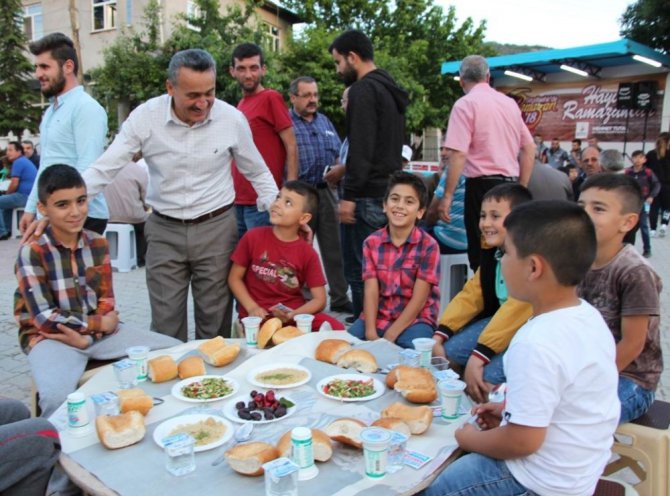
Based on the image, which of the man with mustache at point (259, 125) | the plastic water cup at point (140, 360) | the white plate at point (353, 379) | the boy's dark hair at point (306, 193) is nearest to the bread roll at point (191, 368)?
the plastic water cup at point (140, 360)

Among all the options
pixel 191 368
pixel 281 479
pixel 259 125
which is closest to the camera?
pixel 281 479

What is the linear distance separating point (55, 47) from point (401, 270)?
8.67 feet

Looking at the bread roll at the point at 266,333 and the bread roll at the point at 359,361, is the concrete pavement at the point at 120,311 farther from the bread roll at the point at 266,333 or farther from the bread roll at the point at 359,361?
the bread roll at the point at 359,361

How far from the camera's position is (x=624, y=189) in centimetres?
245

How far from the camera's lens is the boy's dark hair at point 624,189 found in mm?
2439

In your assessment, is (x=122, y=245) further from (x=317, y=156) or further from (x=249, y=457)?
(x=249, y=457)

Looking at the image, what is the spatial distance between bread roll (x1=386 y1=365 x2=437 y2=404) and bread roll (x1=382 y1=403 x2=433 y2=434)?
10cm

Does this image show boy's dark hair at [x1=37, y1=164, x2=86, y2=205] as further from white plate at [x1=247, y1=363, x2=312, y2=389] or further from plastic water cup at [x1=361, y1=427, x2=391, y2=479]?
plastic water cup at [x1=361, y1=427, x2=391, y2=479]

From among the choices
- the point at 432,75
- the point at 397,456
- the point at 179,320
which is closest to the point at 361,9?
the point at 432,75

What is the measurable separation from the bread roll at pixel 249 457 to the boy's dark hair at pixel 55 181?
1.86 metres

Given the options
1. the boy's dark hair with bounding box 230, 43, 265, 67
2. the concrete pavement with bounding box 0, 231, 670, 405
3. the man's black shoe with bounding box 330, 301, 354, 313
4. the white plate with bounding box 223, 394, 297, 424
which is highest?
the boy's dark hair with bounding box 230, 43, 265, 67

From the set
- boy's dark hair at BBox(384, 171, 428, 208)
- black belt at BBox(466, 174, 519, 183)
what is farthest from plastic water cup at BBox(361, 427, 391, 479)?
black belt at BBox(466, 174, 519, 183)

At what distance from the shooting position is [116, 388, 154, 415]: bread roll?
201 centimetres

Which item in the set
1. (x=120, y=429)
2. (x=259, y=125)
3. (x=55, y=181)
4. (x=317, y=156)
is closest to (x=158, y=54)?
(x=317, y=156)
